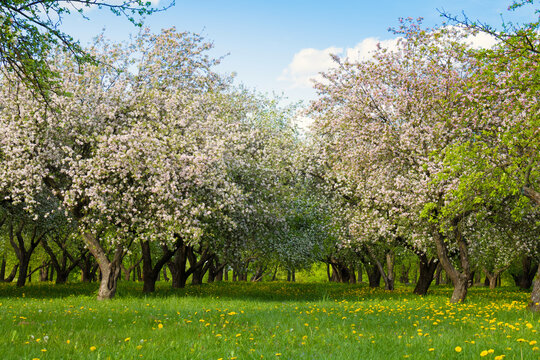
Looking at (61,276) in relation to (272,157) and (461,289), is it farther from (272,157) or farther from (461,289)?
(461,289)

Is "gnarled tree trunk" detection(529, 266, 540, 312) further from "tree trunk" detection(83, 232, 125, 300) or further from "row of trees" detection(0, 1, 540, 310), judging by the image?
"tree trunk" detection(83, 232, 125, 300)

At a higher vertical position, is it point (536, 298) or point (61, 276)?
point (536, 298)

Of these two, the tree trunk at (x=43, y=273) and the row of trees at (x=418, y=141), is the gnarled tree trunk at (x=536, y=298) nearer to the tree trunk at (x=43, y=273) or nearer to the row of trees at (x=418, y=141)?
the row of trees at (x=418, y=141)

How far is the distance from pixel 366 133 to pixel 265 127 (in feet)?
29.9

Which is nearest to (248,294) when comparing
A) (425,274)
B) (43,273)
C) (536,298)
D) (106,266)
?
(106,266)

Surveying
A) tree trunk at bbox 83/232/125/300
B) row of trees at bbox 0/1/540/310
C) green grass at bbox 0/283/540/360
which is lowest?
green grass at bbox 0/283/540/360

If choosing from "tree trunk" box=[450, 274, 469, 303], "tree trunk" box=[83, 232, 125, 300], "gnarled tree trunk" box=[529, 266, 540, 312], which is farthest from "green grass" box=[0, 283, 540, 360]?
"tree trunk" box=[450, 274, 469, 303]

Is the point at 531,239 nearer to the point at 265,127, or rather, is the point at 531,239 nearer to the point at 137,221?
the point at 265,127

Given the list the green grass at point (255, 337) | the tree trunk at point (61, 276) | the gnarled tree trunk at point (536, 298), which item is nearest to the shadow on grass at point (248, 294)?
the gnarled tree trunk at point (536, 298)

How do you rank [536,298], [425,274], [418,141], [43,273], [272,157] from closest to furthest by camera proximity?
[536,298]
[418,141]
[272,157]
[425,274]
[43,273]

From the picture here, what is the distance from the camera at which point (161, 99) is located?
2203 centimetres

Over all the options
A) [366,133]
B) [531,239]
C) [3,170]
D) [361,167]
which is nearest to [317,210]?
[361,167]

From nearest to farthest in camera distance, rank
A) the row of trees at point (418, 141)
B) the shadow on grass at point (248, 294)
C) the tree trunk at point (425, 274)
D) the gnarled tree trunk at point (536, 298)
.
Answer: the gnarled tree trunk at point (536, 298), the row of trees at point (418, 141), the shadow on grass at point (248, 294), the tree trunk at point (425, 274)

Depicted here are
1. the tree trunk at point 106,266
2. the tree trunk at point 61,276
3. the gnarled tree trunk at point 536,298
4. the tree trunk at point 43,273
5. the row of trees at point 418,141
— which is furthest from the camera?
the tree trunk at point 43,273
